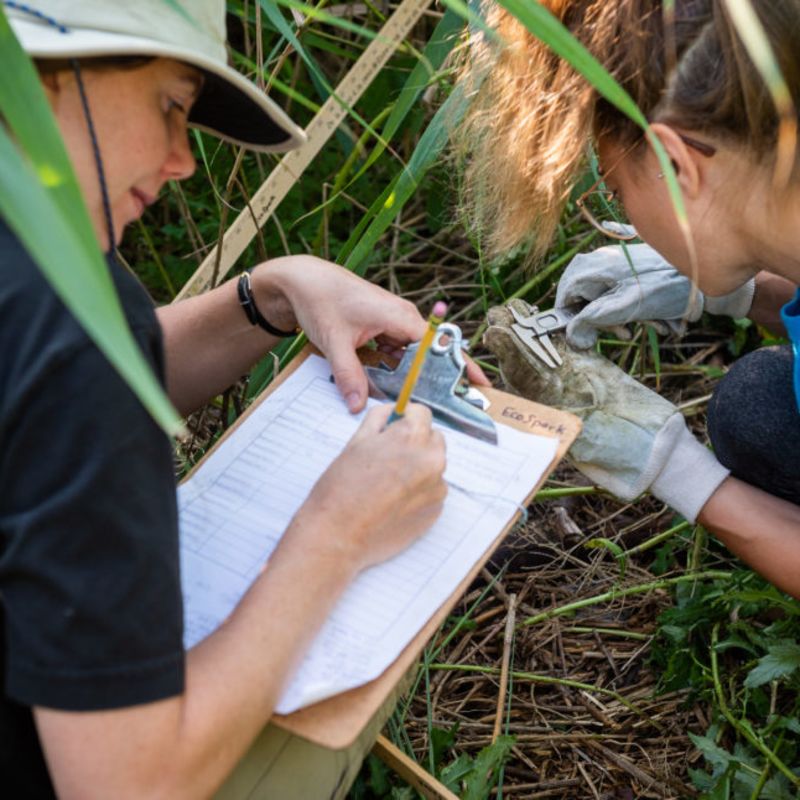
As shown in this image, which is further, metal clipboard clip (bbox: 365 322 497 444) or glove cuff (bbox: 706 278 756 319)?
glove cuff (bbox: 706 278 756 319)

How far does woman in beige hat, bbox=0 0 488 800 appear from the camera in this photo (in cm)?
79

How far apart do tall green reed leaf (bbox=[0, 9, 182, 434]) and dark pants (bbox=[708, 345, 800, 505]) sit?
1.20 meters

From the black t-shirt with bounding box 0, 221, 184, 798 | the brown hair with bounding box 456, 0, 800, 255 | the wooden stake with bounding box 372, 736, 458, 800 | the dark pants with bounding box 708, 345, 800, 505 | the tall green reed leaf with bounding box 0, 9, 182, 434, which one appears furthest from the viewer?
the dark pants with bounding box 708, 345, 800, 505

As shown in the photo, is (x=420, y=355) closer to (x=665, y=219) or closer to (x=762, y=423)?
(x=665, y=219)

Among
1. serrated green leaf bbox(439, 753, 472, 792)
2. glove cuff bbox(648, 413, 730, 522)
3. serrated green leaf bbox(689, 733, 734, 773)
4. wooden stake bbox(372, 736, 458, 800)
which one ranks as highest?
glove cuff bbox(648, 413, 730, 522)

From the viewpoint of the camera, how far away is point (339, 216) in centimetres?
253

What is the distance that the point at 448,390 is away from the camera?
4.06 feet

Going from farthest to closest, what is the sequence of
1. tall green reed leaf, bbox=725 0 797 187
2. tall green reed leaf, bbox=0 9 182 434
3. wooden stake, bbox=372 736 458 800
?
1. wooden stake, bbox=372 736 458 800
2. tall green reed leaf, bbox=725 0 797 187
3. tall green reed leaf, bbox=0 9 182 434

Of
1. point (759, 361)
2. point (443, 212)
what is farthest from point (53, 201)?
point (443, 212)

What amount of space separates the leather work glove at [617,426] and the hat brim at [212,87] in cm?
52

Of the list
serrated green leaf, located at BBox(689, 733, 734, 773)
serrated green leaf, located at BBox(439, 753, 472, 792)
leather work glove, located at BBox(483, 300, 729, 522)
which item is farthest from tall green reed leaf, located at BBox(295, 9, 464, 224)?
serrated green leaf, located at BBox(689, 733, 734, 773)

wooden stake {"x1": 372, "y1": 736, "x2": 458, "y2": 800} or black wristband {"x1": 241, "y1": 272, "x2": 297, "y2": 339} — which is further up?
black wristband {"x1": 241, "y1": 272, "x2": 297, "y2": 339}

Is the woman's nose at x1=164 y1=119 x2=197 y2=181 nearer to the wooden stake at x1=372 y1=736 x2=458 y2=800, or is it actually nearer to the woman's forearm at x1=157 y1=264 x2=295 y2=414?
the woman's forearm at x1=157 y1=264 x2=295 y2=414

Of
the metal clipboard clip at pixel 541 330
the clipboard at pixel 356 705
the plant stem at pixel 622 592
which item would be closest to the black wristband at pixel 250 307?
the metal clipboard clip at pixel 541 330
